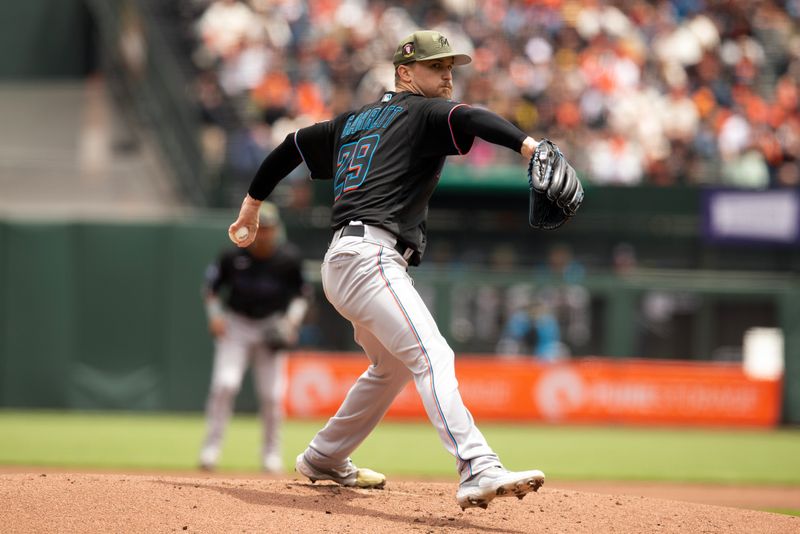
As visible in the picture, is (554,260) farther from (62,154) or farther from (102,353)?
(62,154)

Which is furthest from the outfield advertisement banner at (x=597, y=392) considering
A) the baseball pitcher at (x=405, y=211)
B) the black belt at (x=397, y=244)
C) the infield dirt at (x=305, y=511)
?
the black belt at (x=397, y=244)

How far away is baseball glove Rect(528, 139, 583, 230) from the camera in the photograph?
4.83 metres

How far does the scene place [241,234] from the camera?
577 cm

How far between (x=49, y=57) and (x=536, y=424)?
1131 centimetres

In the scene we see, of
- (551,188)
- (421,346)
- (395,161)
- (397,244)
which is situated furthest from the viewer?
(397,244)

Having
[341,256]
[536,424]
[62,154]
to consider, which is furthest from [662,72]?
[341,256]

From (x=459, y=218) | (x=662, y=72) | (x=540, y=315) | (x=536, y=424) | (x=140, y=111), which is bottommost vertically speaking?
(x=536, y=424)

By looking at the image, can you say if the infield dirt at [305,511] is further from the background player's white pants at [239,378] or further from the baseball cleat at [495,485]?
the background player's white pants at [239,378]

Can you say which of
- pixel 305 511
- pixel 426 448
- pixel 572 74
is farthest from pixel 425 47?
pixel 572 74

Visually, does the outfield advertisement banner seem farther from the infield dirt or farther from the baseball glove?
the baseball glove

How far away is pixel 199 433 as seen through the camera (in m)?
12.6

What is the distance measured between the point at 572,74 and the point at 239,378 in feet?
33.7

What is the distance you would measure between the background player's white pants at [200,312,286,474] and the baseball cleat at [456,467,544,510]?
15.5 ft

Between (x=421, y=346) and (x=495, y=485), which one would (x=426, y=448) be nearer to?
(x=421, y=346)
